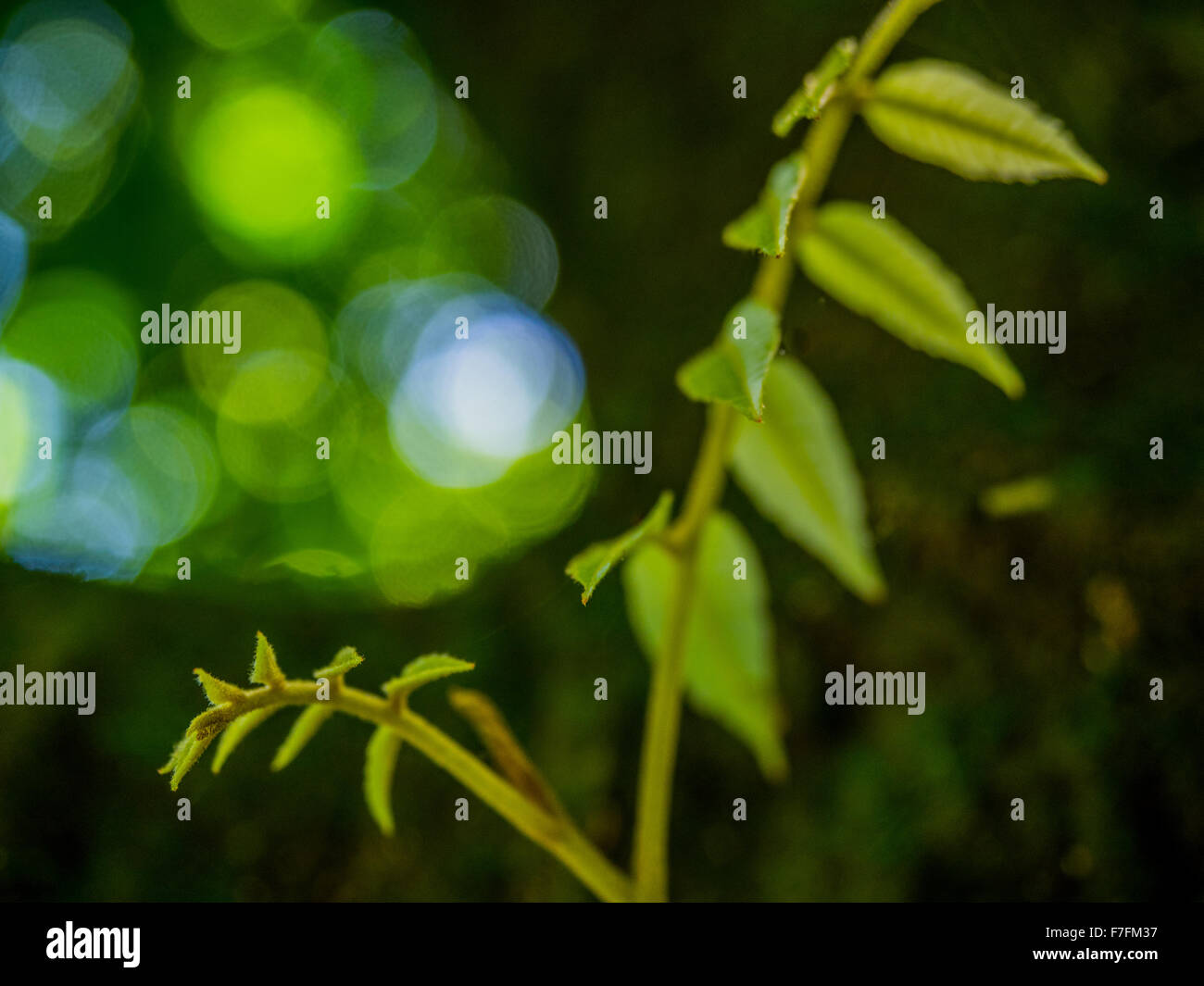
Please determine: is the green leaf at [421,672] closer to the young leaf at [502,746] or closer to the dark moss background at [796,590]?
the young leaf at [502,746]

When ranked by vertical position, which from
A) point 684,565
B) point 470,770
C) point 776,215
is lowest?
point 470,770

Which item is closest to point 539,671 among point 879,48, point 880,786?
point 880,786

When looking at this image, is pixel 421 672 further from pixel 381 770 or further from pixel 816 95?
pixel 816 95

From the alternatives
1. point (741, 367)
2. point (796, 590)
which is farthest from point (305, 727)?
point (796, 590)

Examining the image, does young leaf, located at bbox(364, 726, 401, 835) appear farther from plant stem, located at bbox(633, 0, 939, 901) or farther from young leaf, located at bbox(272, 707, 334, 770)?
plant stem, located at bbox(633, 0, 939, 901)

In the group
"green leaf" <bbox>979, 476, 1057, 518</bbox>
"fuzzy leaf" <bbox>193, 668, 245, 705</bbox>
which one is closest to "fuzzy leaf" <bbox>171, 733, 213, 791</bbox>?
"fuzzy leaf" <bbox>193, 668, 245, 705</bbox>

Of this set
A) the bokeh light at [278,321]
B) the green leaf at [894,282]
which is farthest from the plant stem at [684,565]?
the bokeh light at [278,321]
